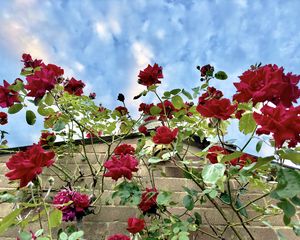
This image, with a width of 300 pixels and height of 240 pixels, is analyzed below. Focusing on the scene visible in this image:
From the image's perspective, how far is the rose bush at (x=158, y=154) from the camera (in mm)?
1030

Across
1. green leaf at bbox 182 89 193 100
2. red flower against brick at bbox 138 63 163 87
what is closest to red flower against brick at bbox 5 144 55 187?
red flower against brick at bbox 138 63 163 87

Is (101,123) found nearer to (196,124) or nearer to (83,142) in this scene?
(83,142)

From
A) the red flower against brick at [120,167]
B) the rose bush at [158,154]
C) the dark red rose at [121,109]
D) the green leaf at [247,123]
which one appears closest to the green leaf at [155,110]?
the rose bush at [158,154]

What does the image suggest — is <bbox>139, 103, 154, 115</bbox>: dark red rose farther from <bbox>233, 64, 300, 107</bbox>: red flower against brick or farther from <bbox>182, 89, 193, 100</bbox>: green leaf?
<bbox>233, 64, 300, 107</bbox>: red flower against brick

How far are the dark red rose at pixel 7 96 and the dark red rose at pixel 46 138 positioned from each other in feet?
1.90

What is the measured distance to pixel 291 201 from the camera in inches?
39.0

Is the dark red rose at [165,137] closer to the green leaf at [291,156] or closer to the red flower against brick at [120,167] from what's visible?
the red flower against brick at [120,167]

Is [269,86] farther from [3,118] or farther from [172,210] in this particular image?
[3,118]

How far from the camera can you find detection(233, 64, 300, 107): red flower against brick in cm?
103

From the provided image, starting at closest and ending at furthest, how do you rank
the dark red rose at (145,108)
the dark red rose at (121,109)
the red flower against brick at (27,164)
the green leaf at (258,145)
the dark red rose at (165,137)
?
the red flower against brick at (27,164)
the green leaf at (258,145)
the dark red rose at (165,137)
the dark red rose at (145,108)
the dark red rose at (121,109)

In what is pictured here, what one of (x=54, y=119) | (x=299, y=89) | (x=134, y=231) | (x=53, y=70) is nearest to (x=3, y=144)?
(x=54, y=119)

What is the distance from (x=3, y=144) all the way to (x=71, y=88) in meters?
0.72

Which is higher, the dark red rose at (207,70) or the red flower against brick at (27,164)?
the dark red rose at (207,70)

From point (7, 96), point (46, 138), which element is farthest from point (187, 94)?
point (46, 138)
